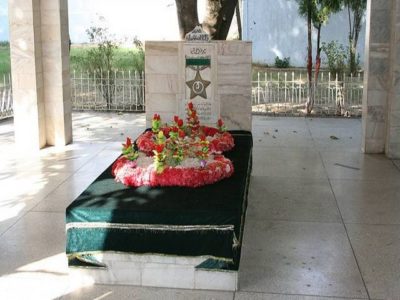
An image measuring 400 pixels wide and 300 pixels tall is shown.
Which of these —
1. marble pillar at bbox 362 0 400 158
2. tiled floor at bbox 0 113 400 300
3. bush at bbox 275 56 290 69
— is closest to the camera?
tiled floor at bbox 0 113 400 300

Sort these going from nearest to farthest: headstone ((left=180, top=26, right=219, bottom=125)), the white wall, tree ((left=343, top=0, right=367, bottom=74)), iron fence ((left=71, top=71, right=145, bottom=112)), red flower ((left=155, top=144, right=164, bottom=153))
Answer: red flower ((left=155, top=144, right=164, bottom=153)), headstone ((left=180, top=26, right=219, bottom=125)), iron fence ((left=71, top=71, right=145, bottom=112)), tree ((left=343, top=0, right=367, bottom=74)), the white wall

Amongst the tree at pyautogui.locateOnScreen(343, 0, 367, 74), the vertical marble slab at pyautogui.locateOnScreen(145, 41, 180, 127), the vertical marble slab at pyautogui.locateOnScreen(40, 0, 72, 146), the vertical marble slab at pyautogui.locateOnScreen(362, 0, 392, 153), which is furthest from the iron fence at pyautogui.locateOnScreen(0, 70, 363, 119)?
the vertical marble slab at pyautogui.locateOnScreen(145, 41, 180, 127)

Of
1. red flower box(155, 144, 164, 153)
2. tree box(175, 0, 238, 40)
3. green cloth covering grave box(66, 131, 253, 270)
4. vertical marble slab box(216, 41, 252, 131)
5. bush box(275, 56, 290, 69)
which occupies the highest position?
tree box(175, 0, 238, 40)

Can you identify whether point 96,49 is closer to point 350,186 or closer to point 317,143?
point 317,143

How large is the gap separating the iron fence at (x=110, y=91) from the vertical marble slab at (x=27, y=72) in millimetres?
4837

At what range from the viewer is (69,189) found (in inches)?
336

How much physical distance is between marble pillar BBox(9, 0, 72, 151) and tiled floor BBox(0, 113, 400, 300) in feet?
1.45

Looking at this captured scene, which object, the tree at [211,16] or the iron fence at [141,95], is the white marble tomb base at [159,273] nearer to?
the tree at [211,16]

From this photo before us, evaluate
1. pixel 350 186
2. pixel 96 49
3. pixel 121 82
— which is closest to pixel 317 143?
pixel 350 186

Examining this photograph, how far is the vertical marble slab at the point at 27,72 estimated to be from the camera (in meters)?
10.8

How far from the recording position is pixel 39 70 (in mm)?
11094

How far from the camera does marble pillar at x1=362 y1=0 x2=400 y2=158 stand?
1034cm

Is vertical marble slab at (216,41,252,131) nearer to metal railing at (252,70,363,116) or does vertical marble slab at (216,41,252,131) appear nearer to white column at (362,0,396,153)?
white column at (362,0,396,153)

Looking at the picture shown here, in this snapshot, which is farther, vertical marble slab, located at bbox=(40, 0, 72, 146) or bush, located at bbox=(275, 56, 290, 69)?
bush, located at bbox=(275, 56, 290, 69)
